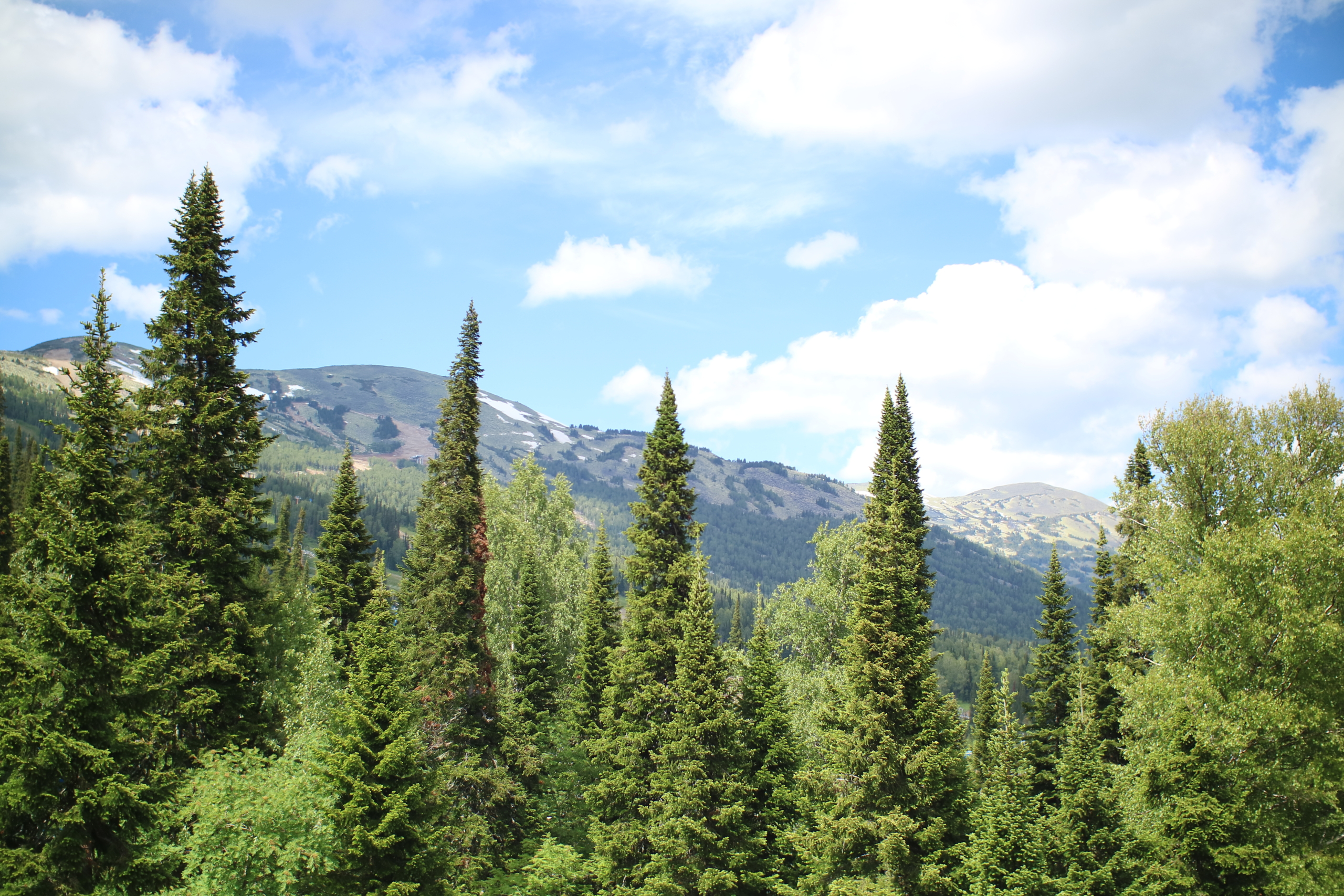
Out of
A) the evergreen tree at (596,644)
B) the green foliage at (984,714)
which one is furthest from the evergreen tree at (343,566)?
the green foliage at (984,714)

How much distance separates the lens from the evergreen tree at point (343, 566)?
45.9 m

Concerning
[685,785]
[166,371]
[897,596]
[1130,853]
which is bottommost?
[1130,853]

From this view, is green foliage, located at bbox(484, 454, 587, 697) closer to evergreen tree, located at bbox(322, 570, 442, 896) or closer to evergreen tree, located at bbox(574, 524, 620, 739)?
evergreen tree, located at bbox(574, 524, 620, 739)

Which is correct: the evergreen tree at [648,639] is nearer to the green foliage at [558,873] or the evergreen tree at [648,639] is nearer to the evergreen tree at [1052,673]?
the green foliage at [558,873]

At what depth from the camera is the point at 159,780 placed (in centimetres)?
2164

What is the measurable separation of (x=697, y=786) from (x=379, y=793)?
1341 cm

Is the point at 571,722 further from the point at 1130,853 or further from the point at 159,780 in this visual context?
the point at 1130,853

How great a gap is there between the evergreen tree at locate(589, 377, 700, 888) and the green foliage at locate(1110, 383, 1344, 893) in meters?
19.5

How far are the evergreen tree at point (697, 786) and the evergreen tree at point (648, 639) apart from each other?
787 mm

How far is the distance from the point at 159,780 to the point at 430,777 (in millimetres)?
7538

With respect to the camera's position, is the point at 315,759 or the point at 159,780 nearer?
Result: the point at 159,780

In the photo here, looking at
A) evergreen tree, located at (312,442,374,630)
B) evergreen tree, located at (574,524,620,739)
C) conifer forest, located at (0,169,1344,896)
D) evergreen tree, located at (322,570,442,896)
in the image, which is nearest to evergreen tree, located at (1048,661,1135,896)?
conifer forest, located at (0,169,1344,896)

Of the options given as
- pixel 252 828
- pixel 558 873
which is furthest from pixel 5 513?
pixel 558 873

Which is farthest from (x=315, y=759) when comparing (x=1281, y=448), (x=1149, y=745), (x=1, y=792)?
(x=1281, y=448)
